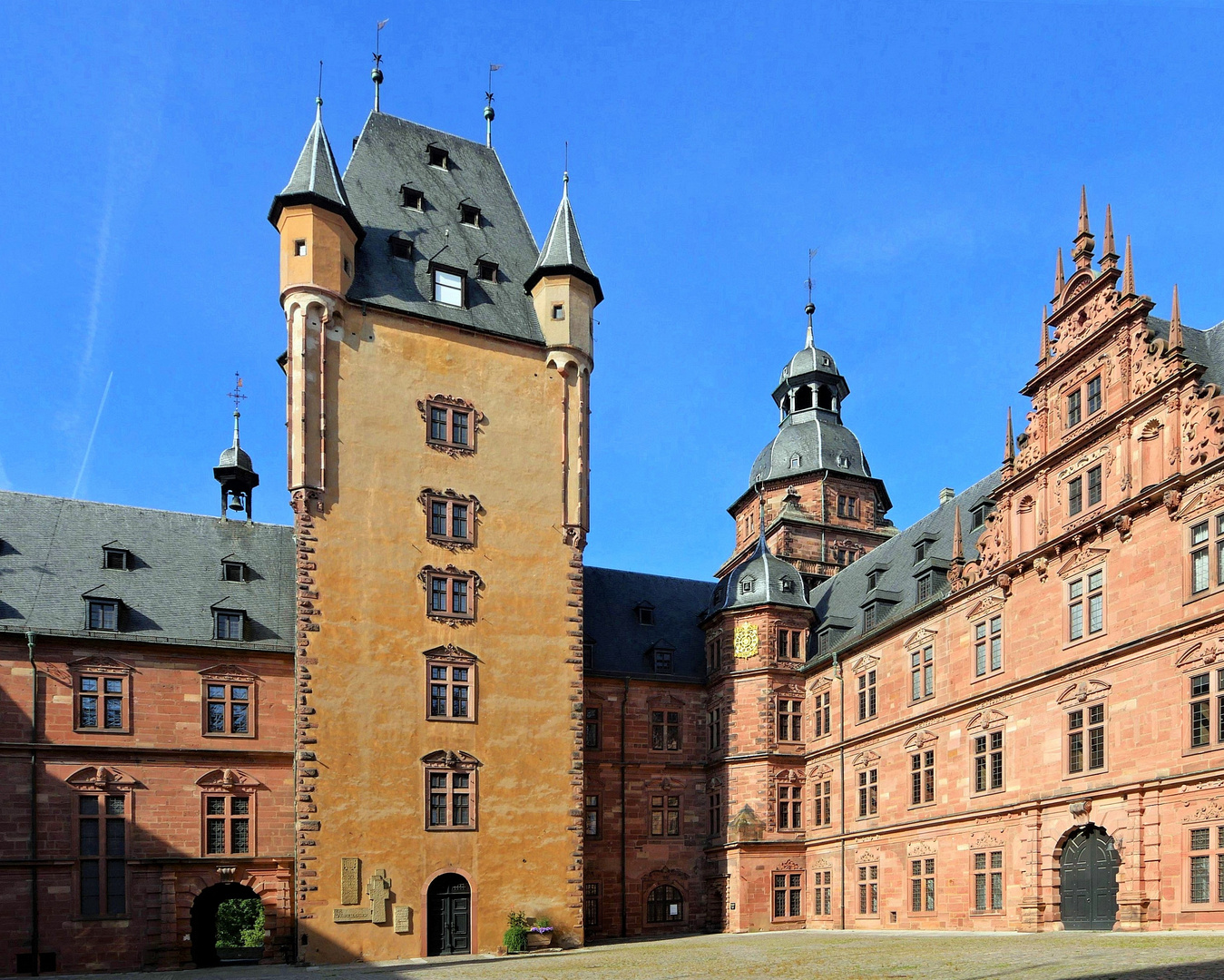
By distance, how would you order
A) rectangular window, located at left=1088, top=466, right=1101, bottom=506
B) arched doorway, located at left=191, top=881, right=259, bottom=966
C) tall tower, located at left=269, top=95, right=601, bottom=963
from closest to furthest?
rectangular window, located at left=1088, top=466, right=1101, bottom=506, arched doorway, located at left=191, top=881, right=259, bottom=966, tall tower, located at left=269, top=95, right=601, bottom=963

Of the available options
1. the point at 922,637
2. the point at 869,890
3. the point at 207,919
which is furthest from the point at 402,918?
the point at 922,637

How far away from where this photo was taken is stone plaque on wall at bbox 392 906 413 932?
32031mm

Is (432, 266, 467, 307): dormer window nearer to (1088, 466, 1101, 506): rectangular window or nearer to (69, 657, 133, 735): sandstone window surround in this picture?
(69, 657, 133, 735): sandstone window surround

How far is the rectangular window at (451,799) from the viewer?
33562 mm

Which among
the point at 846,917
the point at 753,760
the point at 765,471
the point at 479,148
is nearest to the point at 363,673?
the point at 753,760

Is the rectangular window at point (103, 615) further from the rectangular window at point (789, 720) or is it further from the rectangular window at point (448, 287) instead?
the rectangular window at point (789, 720)

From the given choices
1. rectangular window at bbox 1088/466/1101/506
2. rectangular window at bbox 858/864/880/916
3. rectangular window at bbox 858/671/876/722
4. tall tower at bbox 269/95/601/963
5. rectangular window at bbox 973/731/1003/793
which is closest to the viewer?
rectangular window at bbox 1088/466/1101/506

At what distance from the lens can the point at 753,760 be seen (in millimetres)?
40625

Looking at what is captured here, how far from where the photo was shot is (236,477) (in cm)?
4041

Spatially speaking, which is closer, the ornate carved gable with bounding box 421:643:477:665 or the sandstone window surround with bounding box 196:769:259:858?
the sandstone window surround with bounding box 196:769:259:858

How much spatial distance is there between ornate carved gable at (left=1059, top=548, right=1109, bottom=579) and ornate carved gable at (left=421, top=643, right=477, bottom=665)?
16.8 m

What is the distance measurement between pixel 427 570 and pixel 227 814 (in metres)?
8.80

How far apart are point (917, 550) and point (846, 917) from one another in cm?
1197

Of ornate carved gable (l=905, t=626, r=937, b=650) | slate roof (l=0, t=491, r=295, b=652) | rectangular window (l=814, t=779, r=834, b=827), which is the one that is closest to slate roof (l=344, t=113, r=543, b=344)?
slate roof (l=0, t=491, r=295, b=652)
